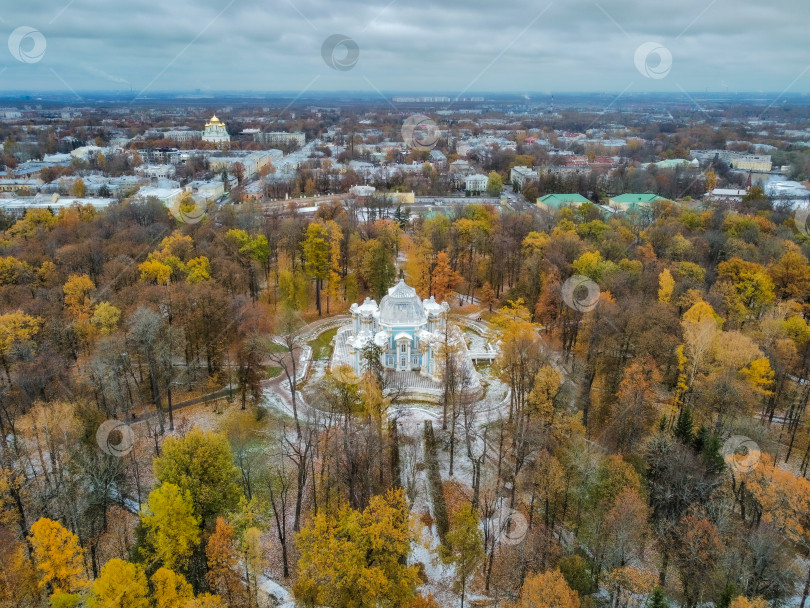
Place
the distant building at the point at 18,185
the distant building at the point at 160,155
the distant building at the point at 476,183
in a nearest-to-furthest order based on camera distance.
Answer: the distant building at the point at 18,185 < the distant building at the point at 476,183 < the distant building at the point at 160,155

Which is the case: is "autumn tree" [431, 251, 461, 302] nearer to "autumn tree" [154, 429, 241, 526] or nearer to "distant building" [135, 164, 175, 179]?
"autumn tree" [154, 429, 241, 526]

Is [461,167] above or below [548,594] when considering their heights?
above

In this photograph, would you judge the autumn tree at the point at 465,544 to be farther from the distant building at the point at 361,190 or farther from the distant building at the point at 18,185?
the distant building at the point at 18,185

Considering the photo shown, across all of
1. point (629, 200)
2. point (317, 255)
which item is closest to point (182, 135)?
point (629, 200)

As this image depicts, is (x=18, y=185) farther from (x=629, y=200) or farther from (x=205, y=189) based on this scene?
(x=629, y=200)

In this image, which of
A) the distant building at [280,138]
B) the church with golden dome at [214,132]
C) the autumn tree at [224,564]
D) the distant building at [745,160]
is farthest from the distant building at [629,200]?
the church with golden dome at [214,132]

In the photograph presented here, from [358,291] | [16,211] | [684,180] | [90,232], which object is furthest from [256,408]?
[684,180]

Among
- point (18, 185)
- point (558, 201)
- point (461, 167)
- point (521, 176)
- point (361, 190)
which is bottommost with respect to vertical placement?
point (361, 190)
